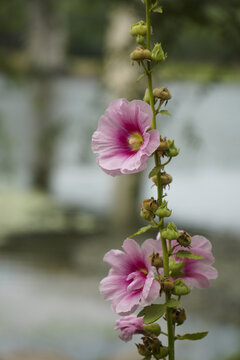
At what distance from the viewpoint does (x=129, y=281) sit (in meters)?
0.33

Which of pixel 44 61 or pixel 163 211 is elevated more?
pixel 44 61

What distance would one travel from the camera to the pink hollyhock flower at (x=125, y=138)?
12.1 inches

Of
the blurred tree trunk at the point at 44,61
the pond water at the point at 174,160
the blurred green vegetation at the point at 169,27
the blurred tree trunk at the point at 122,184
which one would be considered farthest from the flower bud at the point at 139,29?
the blurred tree trunk at the point at 44,61

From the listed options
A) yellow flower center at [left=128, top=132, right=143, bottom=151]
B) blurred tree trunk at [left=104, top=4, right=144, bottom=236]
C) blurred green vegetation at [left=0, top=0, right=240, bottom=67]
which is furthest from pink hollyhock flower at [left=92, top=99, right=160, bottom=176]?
blurred tree trunk at [left=104, top=4, right=144, bottom=236]

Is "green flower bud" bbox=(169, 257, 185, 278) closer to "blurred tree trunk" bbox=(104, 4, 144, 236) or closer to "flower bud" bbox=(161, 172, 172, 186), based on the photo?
"flower bud" bbox=(161, 172, 172, 186)

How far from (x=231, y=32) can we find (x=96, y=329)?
160 cm

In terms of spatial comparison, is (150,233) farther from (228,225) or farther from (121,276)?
(121,276)

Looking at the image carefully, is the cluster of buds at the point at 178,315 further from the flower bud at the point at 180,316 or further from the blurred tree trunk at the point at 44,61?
the blurred tree trunk at the point at 44,61

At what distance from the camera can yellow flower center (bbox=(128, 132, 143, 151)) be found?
0.33 metres

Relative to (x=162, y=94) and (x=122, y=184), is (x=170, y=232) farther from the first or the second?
(x=122, y=184)

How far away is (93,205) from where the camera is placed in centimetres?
534

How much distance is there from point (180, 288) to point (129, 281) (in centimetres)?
3

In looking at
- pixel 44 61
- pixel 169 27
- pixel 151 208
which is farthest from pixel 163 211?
pixel 44 61

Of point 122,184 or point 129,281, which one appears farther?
point 122,184
